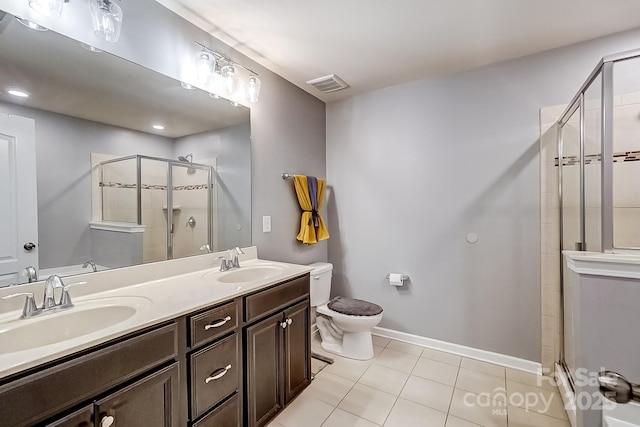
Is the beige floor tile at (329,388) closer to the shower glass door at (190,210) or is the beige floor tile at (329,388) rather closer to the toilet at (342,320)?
the toilet at (342,320)

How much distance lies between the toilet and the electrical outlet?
0.53 metres

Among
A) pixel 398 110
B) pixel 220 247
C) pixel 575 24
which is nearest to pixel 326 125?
pixel 398 110

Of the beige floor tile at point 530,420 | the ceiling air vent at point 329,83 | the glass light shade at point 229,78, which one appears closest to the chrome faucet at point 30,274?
the glass light shade at point 229,78

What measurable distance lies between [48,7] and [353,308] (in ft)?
7.96

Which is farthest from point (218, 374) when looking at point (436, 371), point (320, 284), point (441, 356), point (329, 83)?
point (329, 83)

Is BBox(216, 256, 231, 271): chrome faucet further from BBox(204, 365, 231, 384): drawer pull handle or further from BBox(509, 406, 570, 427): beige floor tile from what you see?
BBox(509, 406, 570, 427): beige floor tile

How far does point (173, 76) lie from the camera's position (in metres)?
1.64

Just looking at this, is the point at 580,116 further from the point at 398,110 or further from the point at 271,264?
the point at 271,264

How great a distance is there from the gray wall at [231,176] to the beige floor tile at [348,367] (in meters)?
1.16

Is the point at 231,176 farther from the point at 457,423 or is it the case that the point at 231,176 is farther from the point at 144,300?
the point at 457,423

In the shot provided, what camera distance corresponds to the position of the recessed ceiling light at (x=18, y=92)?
1104 mm

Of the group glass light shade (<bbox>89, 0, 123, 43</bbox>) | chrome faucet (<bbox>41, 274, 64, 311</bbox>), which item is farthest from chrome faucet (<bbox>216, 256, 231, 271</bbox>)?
glass light shade (<bbox>89, 0, 123, 43</bbox>)

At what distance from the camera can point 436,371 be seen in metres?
2.12

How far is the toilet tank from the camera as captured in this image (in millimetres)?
2435
